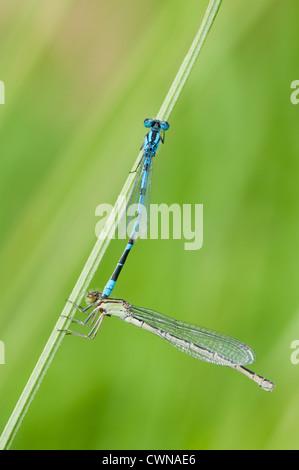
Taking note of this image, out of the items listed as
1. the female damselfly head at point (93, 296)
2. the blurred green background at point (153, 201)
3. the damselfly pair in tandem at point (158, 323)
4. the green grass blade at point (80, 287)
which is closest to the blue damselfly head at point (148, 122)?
the damselfly pair in tandem at point (158, 323)

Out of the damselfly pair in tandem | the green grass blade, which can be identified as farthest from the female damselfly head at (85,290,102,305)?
the green grass blade

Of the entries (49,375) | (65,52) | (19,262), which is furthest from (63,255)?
(65,52)

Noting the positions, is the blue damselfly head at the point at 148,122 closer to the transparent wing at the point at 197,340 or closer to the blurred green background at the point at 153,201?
the blurred green background at the point at 153,201

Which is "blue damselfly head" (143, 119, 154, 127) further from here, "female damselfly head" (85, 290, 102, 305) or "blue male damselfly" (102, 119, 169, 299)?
"female damselfly head" (85, 290, 102, 305)

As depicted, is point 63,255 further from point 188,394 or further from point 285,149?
point 285,149

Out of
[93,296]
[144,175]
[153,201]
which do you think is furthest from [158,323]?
[144,175]
